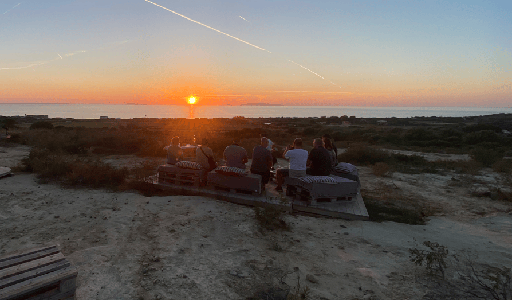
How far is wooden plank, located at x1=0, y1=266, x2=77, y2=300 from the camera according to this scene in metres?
2.51

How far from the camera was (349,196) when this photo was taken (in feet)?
24.5

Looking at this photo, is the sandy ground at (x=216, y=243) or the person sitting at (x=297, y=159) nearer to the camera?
the sandy ground at (x=216, y=243)

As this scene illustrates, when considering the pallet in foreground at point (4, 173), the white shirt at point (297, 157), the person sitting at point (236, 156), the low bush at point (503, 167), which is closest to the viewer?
the white shirt at point (297, 157)

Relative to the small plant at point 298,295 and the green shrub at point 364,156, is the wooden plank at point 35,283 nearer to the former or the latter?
the small plant at point 298,295

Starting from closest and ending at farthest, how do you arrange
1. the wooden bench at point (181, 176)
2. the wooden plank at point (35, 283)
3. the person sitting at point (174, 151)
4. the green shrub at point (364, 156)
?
the wooden plank at point (35, 283), the wooden bench at point (181, 176), the person sitting at point (174, 151), the green shrub at point (364, 156)

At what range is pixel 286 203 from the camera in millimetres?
7043

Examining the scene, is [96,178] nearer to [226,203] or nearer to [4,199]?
[4,199]

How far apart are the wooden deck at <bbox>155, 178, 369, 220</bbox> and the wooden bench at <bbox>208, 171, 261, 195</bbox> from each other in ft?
0.44

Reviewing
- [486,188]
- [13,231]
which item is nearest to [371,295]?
[13,231]

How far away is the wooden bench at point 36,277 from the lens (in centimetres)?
260

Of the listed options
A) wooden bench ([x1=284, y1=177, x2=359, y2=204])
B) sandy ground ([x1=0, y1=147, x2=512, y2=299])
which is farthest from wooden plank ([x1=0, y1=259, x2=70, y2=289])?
wooden bench ([x1=284, y1=177, x2=359, y2=204])

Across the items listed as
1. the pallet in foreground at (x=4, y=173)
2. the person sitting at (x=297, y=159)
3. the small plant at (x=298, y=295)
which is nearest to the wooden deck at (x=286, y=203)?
the person sitting at (x=297, y=159)

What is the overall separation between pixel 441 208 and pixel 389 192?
166 centimetres

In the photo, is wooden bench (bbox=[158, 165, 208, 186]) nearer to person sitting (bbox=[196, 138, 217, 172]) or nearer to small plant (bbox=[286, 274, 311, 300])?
person sitting (bbox=[196, 138, 217, 172])
